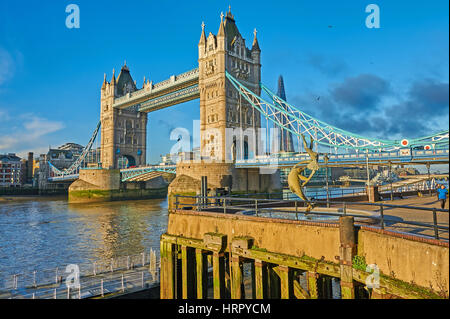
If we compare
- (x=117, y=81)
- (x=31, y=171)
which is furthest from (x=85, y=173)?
(x=31, y=171)

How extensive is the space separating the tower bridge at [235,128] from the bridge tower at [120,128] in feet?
3.17

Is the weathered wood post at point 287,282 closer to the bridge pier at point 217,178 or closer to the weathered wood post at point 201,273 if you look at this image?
the weathered wood post at point 201,273

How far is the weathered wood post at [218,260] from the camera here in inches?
356

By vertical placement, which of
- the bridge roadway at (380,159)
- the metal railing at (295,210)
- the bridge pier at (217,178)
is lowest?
the metal railing at (295,210)

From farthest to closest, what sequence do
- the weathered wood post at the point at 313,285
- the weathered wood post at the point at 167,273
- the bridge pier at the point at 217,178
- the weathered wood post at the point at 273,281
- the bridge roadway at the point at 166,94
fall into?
1. the bridge roadway at the point at 166,94
2. the bridge pier at the point at 217,178
3. the weathered wood post at the point at 167,273
4. the weathered wood post at the point at 273,281
5. the weathered wood post at the point at 313,285

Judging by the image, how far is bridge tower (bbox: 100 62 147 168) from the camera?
77662 millimetres

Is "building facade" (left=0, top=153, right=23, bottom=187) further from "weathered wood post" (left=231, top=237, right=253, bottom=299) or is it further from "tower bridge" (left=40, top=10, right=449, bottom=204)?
"weathered wood post" (left=231, top=237, right=253, bottom=299)

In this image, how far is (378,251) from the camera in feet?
20.8

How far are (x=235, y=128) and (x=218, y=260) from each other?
42990mm

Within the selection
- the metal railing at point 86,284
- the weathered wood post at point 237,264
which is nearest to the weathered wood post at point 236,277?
the weathered wood post at point 237,264

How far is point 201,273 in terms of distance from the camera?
9.77 metres

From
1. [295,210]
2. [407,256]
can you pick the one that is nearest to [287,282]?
[295,210]

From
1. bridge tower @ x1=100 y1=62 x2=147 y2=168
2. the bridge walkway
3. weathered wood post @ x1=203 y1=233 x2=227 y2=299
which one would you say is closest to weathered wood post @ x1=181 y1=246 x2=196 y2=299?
weathered wood post @ x1=203 y1=233 x2=227 y2=299

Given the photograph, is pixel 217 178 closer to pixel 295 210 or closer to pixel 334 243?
pixel 295 210
